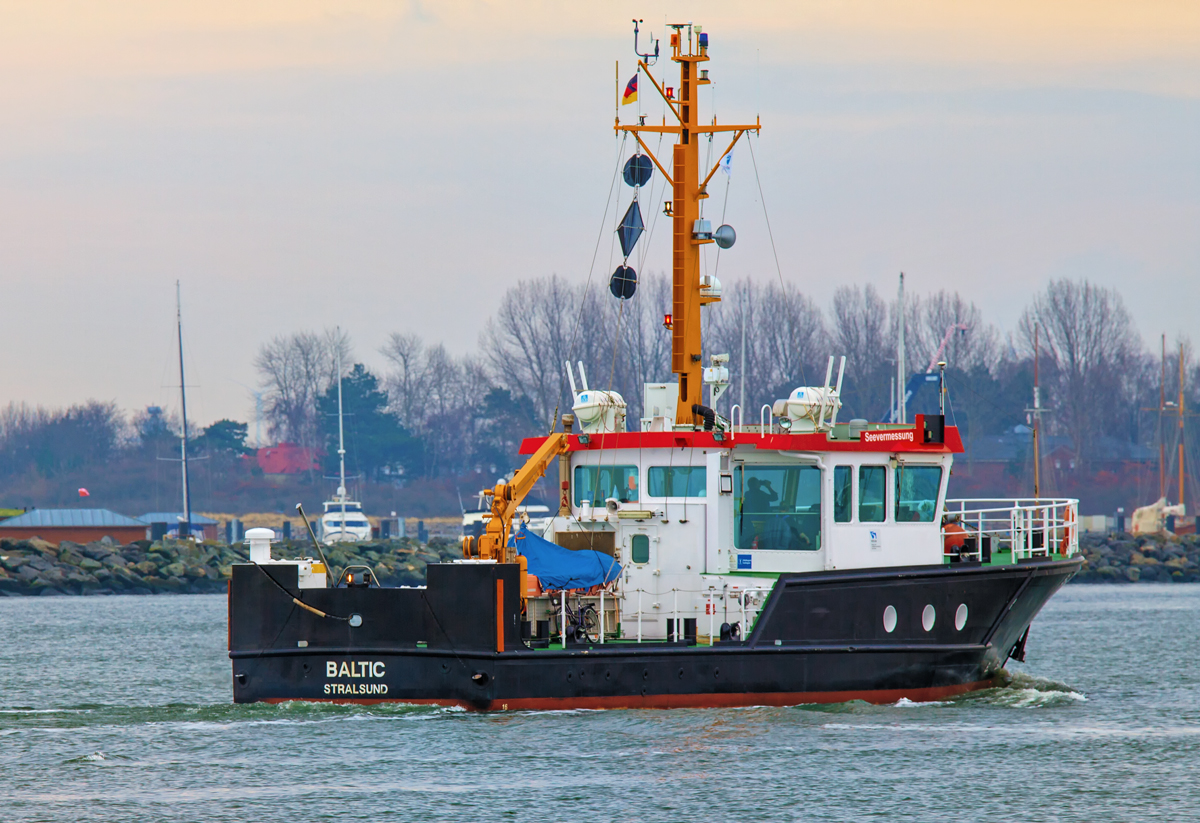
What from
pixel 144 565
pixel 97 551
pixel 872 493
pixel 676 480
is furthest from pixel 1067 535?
pixel 97 551

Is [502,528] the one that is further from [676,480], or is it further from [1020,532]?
[1020,532]

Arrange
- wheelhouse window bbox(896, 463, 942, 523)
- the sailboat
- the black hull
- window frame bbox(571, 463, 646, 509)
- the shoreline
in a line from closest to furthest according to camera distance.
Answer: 1. the black hull
2. window frame bbox(571, 463, 646, 509)
3. wheelhouse window bbox(896, 463, 942, 523)
4. the shoreline
5. the sailboat

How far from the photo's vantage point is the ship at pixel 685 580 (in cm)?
1831

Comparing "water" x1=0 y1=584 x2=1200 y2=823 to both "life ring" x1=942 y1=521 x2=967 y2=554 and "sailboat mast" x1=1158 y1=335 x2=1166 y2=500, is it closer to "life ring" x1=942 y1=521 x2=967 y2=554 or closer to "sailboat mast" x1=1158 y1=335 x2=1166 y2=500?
"life ring" x1=942 y1=521 x2=967 y2=554

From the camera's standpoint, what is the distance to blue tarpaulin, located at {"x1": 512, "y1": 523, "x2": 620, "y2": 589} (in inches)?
741

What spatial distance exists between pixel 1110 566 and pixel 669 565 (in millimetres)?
48354

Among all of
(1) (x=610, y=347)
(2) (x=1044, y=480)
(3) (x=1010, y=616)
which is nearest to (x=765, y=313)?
(1) (x=610, y=347)

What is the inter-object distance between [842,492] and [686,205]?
4086 millimetres

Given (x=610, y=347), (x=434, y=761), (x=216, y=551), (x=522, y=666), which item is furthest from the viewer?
(x=610, y=347)

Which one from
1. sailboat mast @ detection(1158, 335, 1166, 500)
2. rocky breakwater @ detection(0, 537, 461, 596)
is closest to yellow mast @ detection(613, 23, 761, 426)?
rocky breakwater @ detection(0, 537, 461, 596)

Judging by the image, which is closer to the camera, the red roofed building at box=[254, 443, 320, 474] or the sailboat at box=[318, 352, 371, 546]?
the sailboat at box=[318, 352, 371, 546]

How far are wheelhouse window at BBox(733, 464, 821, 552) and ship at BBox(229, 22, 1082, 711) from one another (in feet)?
0.08

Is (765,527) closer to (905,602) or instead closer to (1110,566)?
(905,602)

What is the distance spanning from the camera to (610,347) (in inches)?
2943
